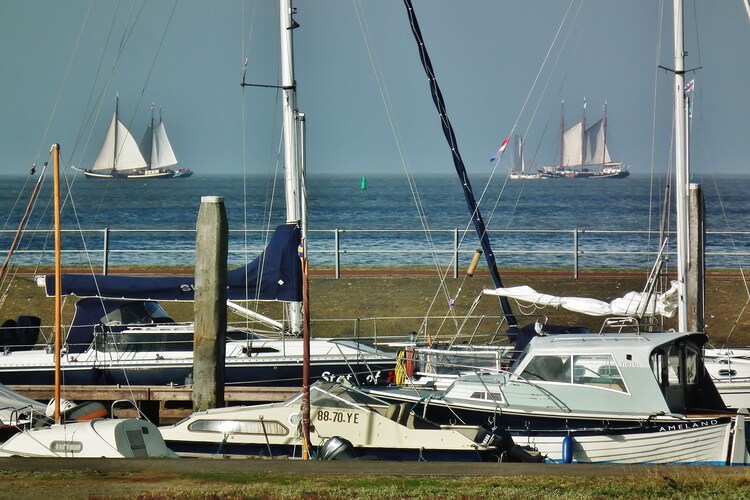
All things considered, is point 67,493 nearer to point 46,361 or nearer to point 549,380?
point 549,380

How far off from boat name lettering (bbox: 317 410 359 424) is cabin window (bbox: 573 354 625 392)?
124 inches

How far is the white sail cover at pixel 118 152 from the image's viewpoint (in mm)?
120912

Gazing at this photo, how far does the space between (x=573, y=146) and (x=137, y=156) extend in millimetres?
62506

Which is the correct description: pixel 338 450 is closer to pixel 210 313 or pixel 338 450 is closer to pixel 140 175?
pixel 210 313

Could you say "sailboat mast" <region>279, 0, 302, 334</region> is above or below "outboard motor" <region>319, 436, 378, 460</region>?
above

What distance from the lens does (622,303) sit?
2014 centimetres

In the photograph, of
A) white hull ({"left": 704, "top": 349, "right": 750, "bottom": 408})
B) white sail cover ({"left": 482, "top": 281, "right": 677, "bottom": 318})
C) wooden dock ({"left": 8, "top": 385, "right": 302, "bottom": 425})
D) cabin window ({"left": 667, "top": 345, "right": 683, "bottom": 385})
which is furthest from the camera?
white sail cover ({"left": 482, "top": 281, "right": 677, "bottom": 318})

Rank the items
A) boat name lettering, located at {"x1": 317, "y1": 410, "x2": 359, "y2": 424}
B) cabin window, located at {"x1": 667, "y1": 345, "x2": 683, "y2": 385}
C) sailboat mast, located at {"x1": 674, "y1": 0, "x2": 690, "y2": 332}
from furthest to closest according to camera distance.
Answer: sailboat mast, located at {"x1": 674, "y1": 0, "x2": 690, "y2": 332} < cabin window, located at {"x1": 667, "y1": 345, "x2": 683, "y2": 385} < boat name lettering, located at {"x1": 317, "y1": 410, "x2": 359, "y2": 424}

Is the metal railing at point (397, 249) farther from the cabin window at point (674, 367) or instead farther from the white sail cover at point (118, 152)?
the white sail cover at point (118, 152)

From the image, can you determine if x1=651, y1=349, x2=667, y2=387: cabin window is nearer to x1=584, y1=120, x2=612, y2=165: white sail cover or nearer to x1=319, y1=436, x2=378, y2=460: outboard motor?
x1=319, y1=436, x2=378, y2=460: outboard motor

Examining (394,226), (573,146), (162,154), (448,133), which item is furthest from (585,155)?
(448,133)

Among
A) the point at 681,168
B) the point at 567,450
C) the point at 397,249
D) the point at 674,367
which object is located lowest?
the point at 567,450

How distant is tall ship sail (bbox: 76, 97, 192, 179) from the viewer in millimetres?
125125

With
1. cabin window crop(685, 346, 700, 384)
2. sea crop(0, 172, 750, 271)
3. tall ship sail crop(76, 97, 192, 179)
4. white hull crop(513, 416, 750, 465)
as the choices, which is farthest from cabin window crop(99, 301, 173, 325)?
tall ship sail crop(76, 97, 192, 179)
